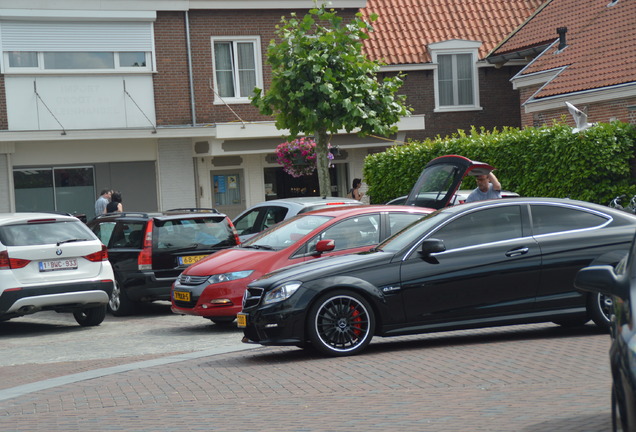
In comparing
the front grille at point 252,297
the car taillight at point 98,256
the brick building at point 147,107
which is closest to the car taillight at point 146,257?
the car taillight at point 98,256

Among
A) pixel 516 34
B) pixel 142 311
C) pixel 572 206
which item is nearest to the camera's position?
pixel 572 206

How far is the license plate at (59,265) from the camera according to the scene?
1424 centimetres

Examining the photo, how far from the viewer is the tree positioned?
22219mm

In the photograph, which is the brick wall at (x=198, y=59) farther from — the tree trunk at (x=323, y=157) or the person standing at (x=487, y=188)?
the person standing at (x=487, y=188)

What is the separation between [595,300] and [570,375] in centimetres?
231

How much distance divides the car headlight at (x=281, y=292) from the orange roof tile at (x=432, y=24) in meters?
22.4

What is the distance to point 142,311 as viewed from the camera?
1692 centimetres

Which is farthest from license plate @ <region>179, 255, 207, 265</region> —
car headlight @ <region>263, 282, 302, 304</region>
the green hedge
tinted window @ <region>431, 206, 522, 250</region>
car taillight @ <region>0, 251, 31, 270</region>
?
the green hedge

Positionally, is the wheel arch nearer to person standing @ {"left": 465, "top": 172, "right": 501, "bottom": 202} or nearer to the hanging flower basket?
person standing @ {"left": 465, "top": 172, "right": 501, "bottom": 202}

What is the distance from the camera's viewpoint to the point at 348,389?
27.9 ft

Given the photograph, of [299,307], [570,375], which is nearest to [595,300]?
[570,375]

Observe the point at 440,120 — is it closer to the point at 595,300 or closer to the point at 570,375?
the point at 595,300

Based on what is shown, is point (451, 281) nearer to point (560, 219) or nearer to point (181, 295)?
point (560, 219)

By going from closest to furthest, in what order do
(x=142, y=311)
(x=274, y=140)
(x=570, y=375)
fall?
(x=570, y=375) → (x=142, y=311) → (x=274, y=140)
